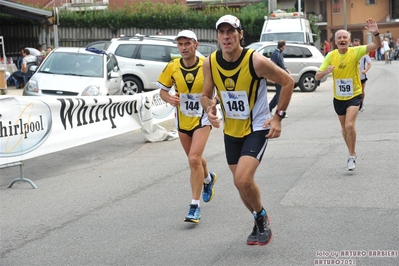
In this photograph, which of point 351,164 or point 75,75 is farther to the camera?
point 75,75

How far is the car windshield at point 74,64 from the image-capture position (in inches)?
655

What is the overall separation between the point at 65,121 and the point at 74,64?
609 cm

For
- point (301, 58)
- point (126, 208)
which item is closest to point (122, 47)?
point (301, 58)

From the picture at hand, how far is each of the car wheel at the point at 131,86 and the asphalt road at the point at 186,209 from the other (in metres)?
8.71

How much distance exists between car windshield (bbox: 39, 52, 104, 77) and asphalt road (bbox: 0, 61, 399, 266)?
3742 millimetres

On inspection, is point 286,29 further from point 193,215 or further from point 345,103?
point 193,215

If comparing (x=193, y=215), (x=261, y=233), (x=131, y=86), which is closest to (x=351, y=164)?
(x=193, y=215)

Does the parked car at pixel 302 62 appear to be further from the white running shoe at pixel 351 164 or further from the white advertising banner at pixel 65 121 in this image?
the white running shoe at pixel 351 164

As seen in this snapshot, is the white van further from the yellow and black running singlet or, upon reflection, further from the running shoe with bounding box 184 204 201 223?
the running shoe with bounding box 184 204 201 223

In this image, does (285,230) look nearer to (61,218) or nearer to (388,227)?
(388,227)

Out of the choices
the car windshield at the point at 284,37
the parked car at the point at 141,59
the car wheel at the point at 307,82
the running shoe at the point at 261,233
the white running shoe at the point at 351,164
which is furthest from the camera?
the car windshield at the point at 284,37

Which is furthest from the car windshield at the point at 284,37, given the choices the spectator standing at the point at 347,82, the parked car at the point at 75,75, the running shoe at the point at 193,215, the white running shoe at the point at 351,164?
the running shoe at the point at 193,215

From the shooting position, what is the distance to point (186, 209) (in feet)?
26.2

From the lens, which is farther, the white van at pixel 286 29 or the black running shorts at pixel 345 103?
the white van at pixel 286 29
